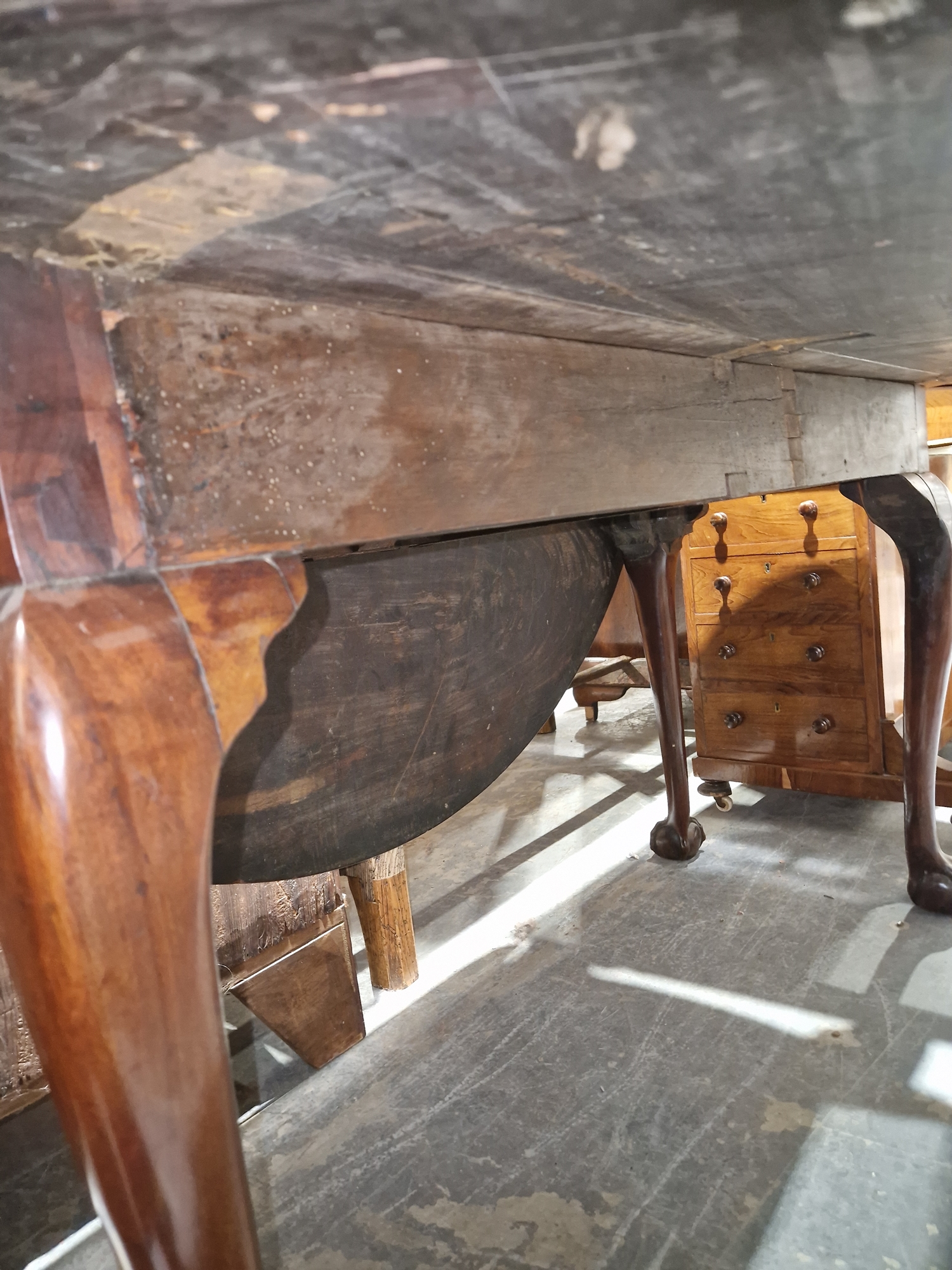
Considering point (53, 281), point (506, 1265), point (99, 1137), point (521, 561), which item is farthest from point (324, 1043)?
point (53, 281)

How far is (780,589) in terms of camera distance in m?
2.53

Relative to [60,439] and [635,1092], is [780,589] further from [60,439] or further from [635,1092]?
[60,439]

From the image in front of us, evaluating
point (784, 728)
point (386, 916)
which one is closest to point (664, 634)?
point (784, 728)

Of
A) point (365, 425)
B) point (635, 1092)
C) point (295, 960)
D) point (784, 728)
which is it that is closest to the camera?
point (365, 425)

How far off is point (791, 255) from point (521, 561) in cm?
85

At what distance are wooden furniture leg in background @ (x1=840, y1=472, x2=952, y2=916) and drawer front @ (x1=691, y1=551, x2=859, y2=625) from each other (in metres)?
0.50

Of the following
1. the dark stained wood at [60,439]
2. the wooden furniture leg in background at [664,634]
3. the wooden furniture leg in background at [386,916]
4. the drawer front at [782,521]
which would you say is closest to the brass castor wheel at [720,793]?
the wooden furniture leg in background at [664,634]

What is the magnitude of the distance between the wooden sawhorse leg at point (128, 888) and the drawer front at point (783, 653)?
2187mm

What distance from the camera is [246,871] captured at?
1.22 meters

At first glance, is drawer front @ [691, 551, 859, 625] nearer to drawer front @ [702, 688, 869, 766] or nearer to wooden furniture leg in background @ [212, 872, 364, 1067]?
drawer front @ [702, 688, 869, 766]

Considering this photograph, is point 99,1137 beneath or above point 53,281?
beneath

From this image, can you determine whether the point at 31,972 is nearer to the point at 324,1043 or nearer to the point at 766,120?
the point at 766,120

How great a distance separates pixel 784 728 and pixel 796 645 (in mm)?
254

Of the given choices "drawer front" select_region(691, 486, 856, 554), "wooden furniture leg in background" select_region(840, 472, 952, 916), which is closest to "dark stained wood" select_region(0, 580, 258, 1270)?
"wooden furniture leg in background" select_region(840, 472, 952, 916)
